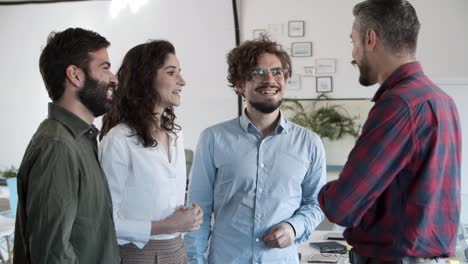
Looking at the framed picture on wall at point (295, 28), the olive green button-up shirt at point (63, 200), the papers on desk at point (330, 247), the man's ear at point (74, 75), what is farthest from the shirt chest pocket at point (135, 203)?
the framed picture on wall at point (295, 28)

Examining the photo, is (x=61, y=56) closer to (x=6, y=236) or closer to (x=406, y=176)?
(x=406, y=176)

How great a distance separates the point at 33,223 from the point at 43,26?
261 inches

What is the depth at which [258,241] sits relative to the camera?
2.02 metres

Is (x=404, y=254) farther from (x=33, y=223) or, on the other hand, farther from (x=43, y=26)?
(x=43, y=26)

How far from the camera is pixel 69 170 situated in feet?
4.95

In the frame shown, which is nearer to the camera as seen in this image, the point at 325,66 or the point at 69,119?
the point at 69,119

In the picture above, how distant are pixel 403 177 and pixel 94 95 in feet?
3.36

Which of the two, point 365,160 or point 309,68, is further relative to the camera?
point 309,68

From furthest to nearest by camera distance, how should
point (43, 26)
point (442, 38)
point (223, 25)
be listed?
point (43, 26) < point (223, 25) < point (442, 38)

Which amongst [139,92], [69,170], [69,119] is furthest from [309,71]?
[69,170]

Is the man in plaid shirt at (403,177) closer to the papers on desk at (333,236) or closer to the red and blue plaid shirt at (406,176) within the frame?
the red and blue plaid shirt at (406,176)

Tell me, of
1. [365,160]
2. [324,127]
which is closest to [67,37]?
[365,160]

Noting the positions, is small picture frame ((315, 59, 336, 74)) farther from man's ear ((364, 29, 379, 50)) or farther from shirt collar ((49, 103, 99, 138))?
shirt collar ((49, 103, 99, 138))

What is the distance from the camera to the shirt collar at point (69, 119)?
1.63 meters
